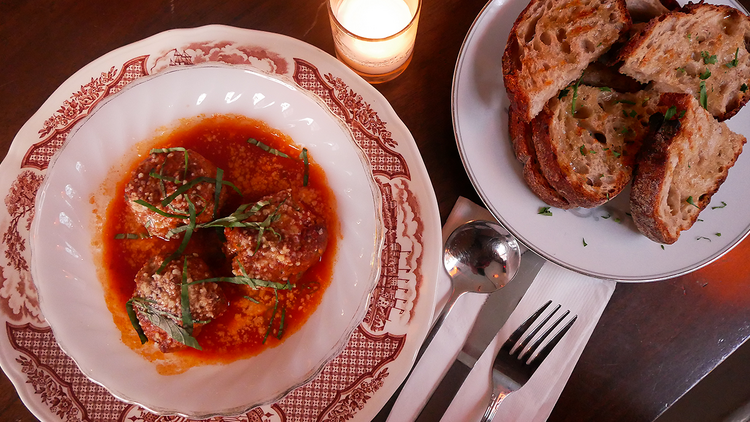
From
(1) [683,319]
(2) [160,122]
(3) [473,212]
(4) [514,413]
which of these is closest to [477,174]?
(3) [473,212]

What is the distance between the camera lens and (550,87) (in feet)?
6.05

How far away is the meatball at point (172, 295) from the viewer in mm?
1780

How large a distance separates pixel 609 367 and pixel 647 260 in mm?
543

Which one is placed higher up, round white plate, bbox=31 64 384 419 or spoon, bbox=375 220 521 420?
round white plate, bbox=31 64 384 419

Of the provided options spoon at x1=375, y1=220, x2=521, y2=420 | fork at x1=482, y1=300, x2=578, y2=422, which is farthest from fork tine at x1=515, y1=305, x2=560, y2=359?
spoon at x1=375, y1=220, x2=521, y2=420

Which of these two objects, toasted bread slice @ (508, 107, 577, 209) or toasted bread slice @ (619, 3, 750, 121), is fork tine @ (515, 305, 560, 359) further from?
toasted bread slice @ (619, 3, 750, 121)

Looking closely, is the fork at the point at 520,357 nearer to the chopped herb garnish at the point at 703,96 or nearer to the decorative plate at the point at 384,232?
the decorative plate at the point at 384,232

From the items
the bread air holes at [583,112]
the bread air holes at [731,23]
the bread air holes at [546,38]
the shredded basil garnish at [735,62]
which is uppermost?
the bread air holes at [546,38]

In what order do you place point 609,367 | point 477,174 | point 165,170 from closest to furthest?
point 165,170 → point 477,174 → point 609,367

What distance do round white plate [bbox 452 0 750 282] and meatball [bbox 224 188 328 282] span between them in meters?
0.73

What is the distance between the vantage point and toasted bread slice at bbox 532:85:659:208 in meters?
1.88

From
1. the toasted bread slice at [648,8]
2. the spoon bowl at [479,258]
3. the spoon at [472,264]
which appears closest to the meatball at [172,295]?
the spoon at [472,264]

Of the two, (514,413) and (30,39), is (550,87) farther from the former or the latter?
→ (30,39)

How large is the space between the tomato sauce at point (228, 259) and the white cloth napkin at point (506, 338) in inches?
22.7
